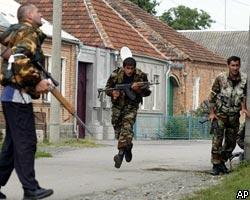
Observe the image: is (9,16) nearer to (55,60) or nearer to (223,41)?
(55,60)

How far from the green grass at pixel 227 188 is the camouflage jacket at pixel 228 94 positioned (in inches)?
38.5

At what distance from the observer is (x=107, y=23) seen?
112ft

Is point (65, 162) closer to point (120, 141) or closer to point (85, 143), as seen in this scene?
point (120, 141)

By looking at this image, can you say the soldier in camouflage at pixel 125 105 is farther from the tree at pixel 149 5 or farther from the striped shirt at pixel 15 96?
the tree at pixel 149 5

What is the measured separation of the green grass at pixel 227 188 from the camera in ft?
28.8

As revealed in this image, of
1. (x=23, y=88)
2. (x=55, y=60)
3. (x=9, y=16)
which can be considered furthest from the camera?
(x=9, y=16)

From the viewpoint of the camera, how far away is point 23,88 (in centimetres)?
Result: 813

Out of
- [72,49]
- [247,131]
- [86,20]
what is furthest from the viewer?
[86,20]

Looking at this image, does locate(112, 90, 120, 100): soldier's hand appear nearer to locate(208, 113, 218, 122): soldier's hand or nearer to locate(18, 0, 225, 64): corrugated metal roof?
locate(208, 113, 218, 122): soldier's hand

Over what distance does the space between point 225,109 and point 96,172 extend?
85.9 inches

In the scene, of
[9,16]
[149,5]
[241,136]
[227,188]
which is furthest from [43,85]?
[149,5]

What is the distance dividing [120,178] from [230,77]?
2255 mm

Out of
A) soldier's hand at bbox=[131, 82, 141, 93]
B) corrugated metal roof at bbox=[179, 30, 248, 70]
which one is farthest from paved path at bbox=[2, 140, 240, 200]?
corrugated metal roof at bbox=[179, 30, 248, 70]

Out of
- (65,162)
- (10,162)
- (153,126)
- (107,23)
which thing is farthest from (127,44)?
(10,162)
